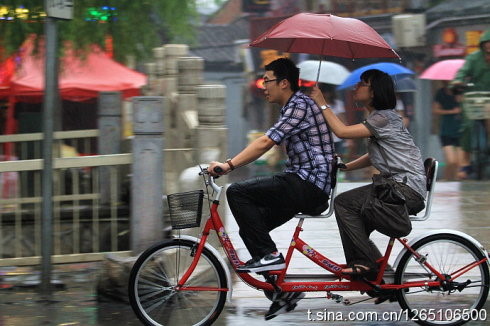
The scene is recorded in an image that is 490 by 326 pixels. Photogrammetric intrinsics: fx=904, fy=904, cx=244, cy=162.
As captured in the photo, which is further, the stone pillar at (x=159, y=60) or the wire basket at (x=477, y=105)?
the stone pillar at (x=159, y=60)

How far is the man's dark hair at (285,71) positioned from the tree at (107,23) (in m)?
5.66

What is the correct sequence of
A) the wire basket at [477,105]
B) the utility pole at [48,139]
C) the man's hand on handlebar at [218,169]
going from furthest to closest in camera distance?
1. the wire basket at [477,105]
2. the utility pole at [48,139]
3. the man's hand on handlebar at [218,169]

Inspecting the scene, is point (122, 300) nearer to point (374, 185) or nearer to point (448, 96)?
point (374, 185)

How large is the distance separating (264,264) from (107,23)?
25.0 feet

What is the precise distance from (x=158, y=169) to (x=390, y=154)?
2.04 meters

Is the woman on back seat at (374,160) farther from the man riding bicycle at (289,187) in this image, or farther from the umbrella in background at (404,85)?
the umbrella in background at (404,85)

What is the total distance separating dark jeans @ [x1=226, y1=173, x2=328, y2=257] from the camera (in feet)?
19.7

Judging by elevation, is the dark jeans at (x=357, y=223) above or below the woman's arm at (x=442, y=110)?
below

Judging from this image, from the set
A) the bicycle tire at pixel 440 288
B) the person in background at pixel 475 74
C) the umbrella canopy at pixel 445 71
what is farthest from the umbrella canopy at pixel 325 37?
the umbrella canopy at pixel 445 71

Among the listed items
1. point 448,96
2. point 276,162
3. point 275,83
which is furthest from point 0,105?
point 275,83

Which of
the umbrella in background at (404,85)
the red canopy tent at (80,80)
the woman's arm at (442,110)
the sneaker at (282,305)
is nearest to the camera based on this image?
the sneaker at (282,305)

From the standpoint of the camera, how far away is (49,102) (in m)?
7.36

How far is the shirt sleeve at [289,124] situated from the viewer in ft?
19.5

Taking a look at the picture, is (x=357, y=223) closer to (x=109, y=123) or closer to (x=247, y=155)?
(x=247, y=155)
